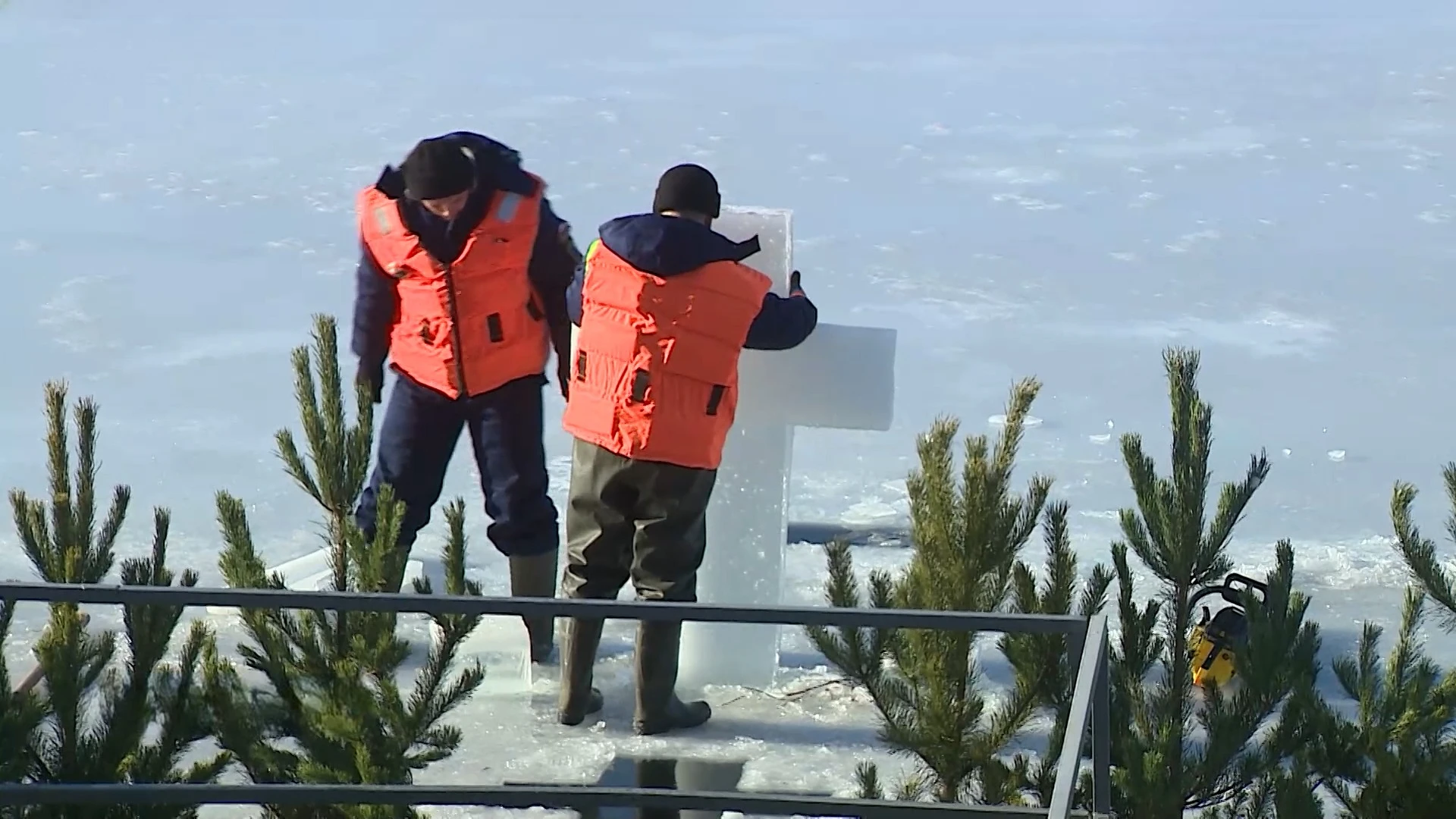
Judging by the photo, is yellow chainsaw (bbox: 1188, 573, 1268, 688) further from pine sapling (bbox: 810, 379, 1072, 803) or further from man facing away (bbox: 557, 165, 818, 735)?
man facing away (bbox: 557, 165, 818, 735)

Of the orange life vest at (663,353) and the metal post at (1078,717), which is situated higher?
the orange life vest at (663,353)

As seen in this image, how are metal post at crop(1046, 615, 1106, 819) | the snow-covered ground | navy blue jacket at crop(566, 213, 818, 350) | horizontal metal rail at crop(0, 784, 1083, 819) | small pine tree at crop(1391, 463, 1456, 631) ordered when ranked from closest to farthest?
metal post at crop(1046, 615, 1106, 819)
horizontal metal rail at crop(0, 784, 1083, 819)
small pine tree at crop(1391, 463, 1456, 631)
navy blue jacket at crop(566, 213, 818, 350)
the snow-covered ground

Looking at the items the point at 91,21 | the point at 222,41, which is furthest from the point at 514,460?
the point at 91,21

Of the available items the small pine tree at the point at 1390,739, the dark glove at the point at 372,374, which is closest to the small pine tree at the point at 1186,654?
the small pine tree at the point at 1390,739

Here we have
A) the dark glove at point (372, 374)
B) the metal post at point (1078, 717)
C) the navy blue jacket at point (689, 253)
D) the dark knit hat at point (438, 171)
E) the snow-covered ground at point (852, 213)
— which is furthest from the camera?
the snow-covered ground at point (852, 213)

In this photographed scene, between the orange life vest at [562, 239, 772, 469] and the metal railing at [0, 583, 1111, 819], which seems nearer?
the metal railing at [0, 583, 1111, 819]

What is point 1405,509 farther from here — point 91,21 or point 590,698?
point 91,21

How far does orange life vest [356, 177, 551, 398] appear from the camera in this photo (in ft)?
13.6

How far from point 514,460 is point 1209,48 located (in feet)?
25.0

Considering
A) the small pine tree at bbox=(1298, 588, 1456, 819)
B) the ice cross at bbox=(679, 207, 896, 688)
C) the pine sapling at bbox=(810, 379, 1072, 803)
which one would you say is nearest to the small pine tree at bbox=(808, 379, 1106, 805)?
the pine sapling at bbox=(810, 379, 1072, 803)

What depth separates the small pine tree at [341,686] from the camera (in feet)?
9.71

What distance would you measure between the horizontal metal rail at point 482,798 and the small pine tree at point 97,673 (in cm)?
34

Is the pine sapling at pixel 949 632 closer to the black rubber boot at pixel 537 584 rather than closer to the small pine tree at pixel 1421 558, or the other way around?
the small pine tree at pixel 1421 558

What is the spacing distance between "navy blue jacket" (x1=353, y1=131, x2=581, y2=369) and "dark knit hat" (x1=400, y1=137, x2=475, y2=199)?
1.8 inches
